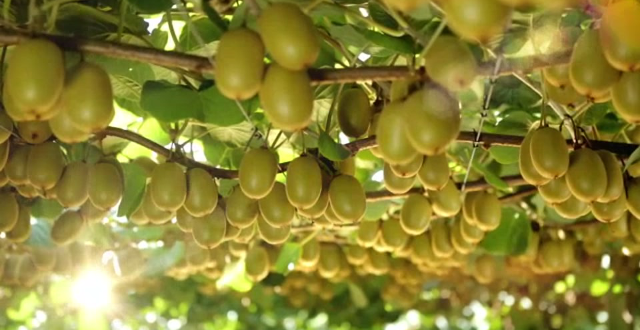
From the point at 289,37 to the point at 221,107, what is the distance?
0.31m

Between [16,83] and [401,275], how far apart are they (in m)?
1.64

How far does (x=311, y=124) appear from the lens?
3.38 feet

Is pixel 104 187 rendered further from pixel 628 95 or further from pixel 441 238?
pixel 441 238

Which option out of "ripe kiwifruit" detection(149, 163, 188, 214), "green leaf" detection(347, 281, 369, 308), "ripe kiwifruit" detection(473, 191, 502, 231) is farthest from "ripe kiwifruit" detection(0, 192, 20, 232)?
"green leaf" detection(347, 281, 369, 308)

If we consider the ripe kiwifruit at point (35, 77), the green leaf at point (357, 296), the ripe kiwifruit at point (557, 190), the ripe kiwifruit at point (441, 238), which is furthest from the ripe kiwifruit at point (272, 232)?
the green leaf at point (357, 296)

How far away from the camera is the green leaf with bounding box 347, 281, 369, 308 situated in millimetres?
2471

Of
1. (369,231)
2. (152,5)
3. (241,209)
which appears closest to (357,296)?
(369,231)

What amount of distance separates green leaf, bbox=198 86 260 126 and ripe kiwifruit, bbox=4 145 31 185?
0.21 m

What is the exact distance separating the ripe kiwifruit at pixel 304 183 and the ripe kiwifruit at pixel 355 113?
54 mm

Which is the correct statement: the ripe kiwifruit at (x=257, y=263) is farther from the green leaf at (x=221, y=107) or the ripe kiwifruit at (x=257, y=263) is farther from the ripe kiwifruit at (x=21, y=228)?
the green leaf at (x=221, y=107)

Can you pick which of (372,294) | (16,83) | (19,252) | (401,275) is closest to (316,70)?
(16,83)

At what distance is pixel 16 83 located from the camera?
0.60 m

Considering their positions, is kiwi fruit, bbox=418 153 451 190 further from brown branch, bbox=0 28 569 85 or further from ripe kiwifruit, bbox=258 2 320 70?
ripe kiwifruit, bbox=258 2 320 70

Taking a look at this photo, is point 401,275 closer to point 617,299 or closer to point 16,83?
point 617,299
